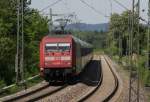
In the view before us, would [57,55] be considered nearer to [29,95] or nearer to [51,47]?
[51,47]

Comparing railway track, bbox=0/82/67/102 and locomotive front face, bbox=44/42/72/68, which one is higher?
locomotive front face, bbox=44/42/72/68

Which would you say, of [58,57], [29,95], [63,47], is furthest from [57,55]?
[29,95]

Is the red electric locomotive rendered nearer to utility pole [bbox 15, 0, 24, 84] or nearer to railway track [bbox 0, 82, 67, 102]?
utility pole [bbox 15, 0, 24, 84]

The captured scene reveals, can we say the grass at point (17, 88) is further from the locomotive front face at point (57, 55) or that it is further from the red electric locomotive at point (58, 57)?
the locomotive front face at point (57, 55)

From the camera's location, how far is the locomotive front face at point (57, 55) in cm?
3631

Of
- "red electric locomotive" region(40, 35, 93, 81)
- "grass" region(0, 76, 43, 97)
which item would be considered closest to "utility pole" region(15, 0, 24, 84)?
"grass" region(0, 76, 43, 97)

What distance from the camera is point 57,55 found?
3650 cm

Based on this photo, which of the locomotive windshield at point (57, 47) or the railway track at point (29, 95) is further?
the locomotive windshield at point (57, 47)

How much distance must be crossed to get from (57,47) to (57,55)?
21.5 inches

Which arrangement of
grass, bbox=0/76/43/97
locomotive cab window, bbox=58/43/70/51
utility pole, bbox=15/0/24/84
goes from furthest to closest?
locomotive cab window, bbox=58/43/70/51 < utility pole, bbox=15/0/24/84 < grass, bbox=0/76/43/97

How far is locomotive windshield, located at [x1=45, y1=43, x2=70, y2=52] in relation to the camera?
120 ft

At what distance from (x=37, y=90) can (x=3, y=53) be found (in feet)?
18.3

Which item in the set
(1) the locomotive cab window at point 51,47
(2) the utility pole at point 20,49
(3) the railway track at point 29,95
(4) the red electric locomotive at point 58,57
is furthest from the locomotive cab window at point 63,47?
(3) the railway track at point 29,95

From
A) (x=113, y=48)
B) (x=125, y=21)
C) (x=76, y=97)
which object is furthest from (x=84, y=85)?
(x=113, y=48)
